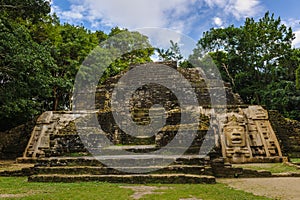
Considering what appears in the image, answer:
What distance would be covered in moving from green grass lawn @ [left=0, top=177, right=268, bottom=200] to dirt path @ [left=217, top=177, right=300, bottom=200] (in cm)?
35

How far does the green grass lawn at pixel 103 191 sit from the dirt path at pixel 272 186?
0.35m

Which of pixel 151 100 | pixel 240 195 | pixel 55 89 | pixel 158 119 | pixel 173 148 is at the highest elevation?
pixel 55 89

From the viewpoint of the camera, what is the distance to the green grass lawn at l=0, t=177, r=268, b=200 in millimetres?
4656

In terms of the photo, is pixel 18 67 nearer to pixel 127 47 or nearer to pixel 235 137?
pixel 235 137

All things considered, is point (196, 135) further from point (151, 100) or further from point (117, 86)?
point (117, 86)

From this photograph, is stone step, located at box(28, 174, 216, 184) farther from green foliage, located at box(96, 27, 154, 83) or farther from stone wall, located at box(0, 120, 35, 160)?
green foliage, located at box(96, 27, 154, 83)

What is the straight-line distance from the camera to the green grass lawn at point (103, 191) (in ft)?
15.3

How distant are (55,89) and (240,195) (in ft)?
52.2

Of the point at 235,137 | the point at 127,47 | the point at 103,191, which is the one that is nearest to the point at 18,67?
the point at 103,191

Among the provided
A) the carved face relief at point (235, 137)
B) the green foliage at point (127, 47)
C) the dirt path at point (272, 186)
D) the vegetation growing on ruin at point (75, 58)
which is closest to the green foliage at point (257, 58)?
the vegetation growing on ruin at point (75, 58)

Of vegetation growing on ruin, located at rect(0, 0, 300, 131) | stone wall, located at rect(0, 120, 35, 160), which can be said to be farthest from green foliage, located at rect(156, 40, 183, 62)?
stone wall, located at rect(0, 120, 35, 160)

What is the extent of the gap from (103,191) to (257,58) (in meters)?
21.4

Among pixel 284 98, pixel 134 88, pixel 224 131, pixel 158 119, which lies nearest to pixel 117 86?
pixel 134 88

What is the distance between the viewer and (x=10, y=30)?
10617 mm
